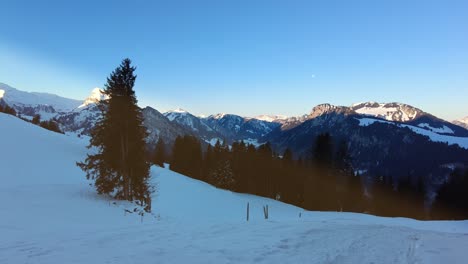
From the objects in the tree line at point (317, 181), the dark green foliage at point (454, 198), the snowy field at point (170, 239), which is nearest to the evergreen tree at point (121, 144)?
the snowy field at point (170, 239)

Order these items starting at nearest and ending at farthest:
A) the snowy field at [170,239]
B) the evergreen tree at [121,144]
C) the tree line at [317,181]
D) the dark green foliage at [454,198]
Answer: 1. the snowy field at [170,239]
2. the evergreen tree at [121,144]
3. the dark green foliage at [454,198]
4. the tree line at [317,181]

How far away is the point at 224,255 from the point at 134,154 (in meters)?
19.2

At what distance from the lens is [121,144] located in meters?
26.5

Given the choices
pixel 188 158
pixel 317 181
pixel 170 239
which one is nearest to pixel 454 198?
pixel 317 181

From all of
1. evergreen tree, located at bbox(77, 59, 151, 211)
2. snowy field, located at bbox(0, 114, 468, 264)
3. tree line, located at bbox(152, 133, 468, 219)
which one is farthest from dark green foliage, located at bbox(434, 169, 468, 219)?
evergreen tree, located at bbox(77, 59, 151, 211)

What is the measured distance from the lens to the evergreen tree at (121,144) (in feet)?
85.0

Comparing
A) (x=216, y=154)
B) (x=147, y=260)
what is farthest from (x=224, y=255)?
(x=216, y=154)

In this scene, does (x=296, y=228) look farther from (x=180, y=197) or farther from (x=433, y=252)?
(x=180, y=197)

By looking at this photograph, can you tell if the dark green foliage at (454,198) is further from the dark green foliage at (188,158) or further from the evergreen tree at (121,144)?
the evergreen tree at (121,144)

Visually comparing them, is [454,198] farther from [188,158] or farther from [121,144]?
[121,144]

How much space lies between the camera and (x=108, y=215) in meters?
19.8

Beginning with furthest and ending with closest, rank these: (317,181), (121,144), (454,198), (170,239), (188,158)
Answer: (188,158) → (317,181) → (454,198) → (121,144) → (170,239)

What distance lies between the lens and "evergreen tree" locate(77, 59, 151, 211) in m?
25.9

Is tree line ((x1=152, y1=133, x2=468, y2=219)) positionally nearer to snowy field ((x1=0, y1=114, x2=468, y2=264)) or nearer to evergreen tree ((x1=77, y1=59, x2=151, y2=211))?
evergreen tree ((x1=77, y1=59, x2=151, y2=211))
